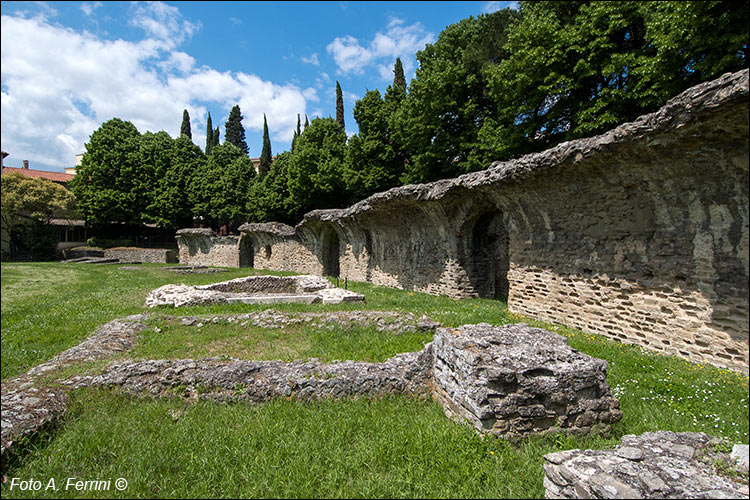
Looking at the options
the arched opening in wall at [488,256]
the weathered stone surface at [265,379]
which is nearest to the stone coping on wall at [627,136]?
the arched opening in wall at [488,256]

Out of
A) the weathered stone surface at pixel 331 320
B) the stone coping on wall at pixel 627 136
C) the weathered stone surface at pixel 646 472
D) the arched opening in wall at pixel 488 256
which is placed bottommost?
the weathered stone surface at pixel 331 320

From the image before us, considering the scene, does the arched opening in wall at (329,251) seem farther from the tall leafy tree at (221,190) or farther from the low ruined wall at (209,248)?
the tall leafy tree at (221,190)

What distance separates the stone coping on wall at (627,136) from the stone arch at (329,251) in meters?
12.1

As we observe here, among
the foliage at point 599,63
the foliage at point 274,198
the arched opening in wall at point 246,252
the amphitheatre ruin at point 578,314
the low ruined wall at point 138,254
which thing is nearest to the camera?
the amphitheatre ruin at point 578,314

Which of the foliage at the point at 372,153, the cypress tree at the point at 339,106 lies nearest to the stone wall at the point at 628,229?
the foliage at the point at 372,153

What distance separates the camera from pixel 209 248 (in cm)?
3428

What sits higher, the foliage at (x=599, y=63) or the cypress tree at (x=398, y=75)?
the cypress tree at (x=398, y=75)

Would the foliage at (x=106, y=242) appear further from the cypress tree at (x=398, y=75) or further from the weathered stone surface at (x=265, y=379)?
the weathered stone surface at (x=265, y=379)

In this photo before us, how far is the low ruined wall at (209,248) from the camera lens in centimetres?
3284

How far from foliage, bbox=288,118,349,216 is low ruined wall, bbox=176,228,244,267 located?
7.49 meters

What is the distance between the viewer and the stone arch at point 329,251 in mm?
24750

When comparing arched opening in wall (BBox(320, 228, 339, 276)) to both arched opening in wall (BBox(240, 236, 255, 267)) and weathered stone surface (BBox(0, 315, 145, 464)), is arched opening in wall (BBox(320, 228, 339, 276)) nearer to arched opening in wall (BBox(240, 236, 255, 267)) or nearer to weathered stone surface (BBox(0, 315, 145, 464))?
arched opening in wall (BBox(240, 236, 255, 267))

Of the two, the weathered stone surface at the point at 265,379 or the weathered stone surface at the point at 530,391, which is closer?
the weathered stone surface at the point at 530,391

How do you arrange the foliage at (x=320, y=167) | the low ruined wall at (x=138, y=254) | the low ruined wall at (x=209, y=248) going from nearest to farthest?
the foliage at (x=320, y=167) < the low ruined wall at (x=209, y=248) < the low ruined wall at (x=138, y=254)
